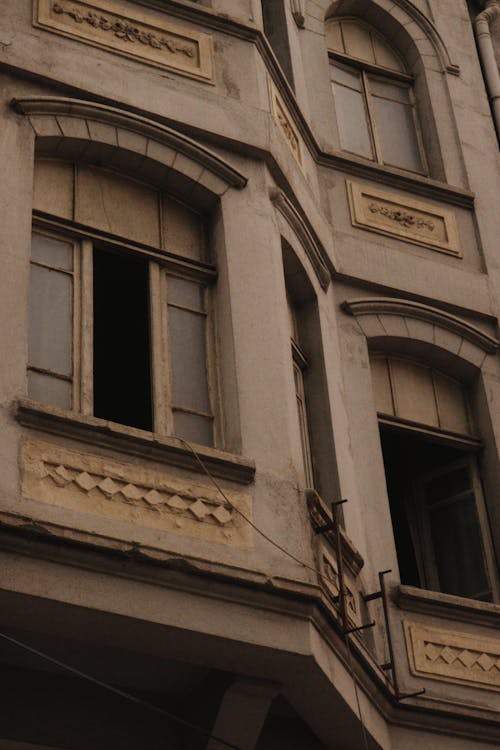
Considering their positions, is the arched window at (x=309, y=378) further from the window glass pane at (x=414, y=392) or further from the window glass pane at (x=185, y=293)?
the window glass pane at (x=414, y=392)

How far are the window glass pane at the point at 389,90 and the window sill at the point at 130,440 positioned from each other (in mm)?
6888

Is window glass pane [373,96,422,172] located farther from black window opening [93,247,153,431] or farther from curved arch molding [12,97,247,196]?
black window opening [93,247,153,431]

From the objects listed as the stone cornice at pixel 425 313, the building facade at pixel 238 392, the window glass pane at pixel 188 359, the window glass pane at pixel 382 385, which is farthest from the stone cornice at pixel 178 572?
the stone cornice at pixel 425 313

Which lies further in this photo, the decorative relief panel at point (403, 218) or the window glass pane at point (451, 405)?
the decorative relief panel at point (403, 218)

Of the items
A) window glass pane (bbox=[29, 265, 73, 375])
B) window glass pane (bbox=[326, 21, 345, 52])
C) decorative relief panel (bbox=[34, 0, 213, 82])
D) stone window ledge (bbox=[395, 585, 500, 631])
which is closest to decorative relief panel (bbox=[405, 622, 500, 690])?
stone window ledge (bbox=[395, 585, 500, 631])

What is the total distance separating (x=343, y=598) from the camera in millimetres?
10750

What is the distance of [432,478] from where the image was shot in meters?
14.1

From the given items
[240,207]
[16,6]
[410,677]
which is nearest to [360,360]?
[240,207]

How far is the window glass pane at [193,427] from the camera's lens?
10992mm

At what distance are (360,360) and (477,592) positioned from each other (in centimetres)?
215

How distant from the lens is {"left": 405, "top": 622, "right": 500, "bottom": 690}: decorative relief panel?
39.6ft

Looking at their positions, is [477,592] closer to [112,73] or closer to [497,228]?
[497,228]

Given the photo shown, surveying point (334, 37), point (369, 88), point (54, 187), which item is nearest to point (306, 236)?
point (54, 187)

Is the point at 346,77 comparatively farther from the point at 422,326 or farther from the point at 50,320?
the point at 50,320
